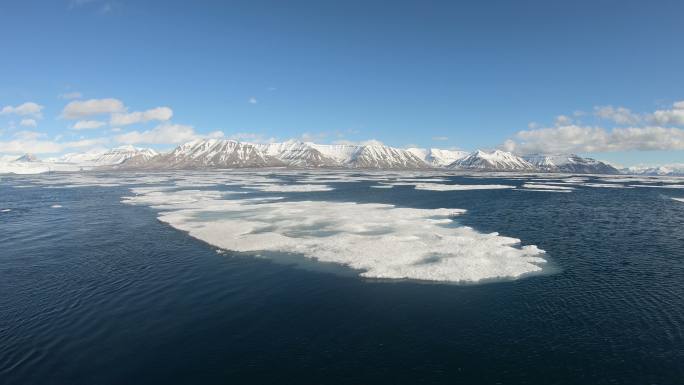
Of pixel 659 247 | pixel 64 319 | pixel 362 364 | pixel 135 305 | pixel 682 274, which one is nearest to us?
pixel 362 364

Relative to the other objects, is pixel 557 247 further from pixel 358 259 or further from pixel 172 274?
pixel 172 274

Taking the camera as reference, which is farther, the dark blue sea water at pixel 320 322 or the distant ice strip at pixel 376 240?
the distant ice strip at pixel 376 240

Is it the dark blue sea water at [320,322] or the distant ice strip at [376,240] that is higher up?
the distant ice strip at [376,240]

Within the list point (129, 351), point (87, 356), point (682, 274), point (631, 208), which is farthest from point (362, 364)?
point (631, 208)

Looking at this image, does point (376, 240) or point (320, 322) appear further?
point (376, 240)
